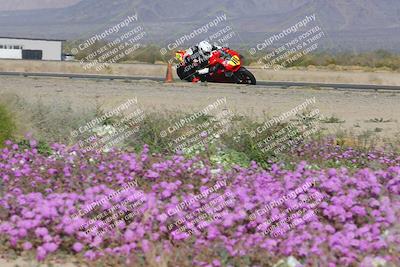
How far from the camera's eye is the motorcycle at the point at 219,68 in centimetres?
2595

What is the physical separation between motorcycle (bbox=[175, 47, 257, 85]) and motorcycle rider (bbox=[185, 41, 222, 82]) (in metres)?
0.04

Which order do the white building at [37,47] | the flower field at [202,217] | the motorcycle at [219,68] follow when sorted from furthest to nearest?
the white building at [37,47] < the motorcycle at [219,68] < the flower field at [202,217]

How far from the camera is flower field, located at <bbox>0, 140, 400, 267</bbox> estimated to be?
559 cm

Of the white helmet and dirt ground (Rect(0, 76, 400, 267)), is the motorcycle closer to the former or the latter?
the white helmet

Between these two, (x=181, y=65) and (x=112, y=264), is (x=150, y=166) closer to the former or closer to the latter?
(x=112, y=264)

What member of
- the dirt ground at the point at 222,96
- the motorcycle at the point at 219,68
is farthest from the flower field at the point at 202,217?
the motorcycle at the point at 219,68

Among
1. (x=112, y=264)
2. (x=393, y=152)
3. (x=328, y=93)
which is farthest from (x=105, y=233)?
(x=328, y=93)

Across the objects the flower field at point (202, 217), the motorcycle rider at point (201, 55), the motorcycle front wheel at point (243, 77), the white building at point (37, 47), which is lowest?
the white building at point (37, 47)

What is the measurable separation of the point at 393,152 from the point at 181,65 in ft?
57.9

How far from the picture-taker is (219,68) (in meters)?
26.6

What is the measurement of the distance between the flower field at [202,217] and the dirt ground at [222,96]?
7.65 metres

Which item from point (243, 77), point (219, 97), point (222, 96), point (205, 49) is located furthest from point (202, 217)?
point (243, 77)

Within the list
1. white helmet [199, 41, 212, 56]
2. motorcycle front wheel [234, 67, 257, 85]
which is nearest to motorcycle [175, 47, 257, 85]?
motorcycle front wheel [234, 67, 257, 85]

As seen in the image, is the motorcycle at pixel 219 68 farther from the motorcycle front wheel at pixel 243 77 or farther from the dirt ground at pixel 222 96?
the dirt ground at pixel 222 96
